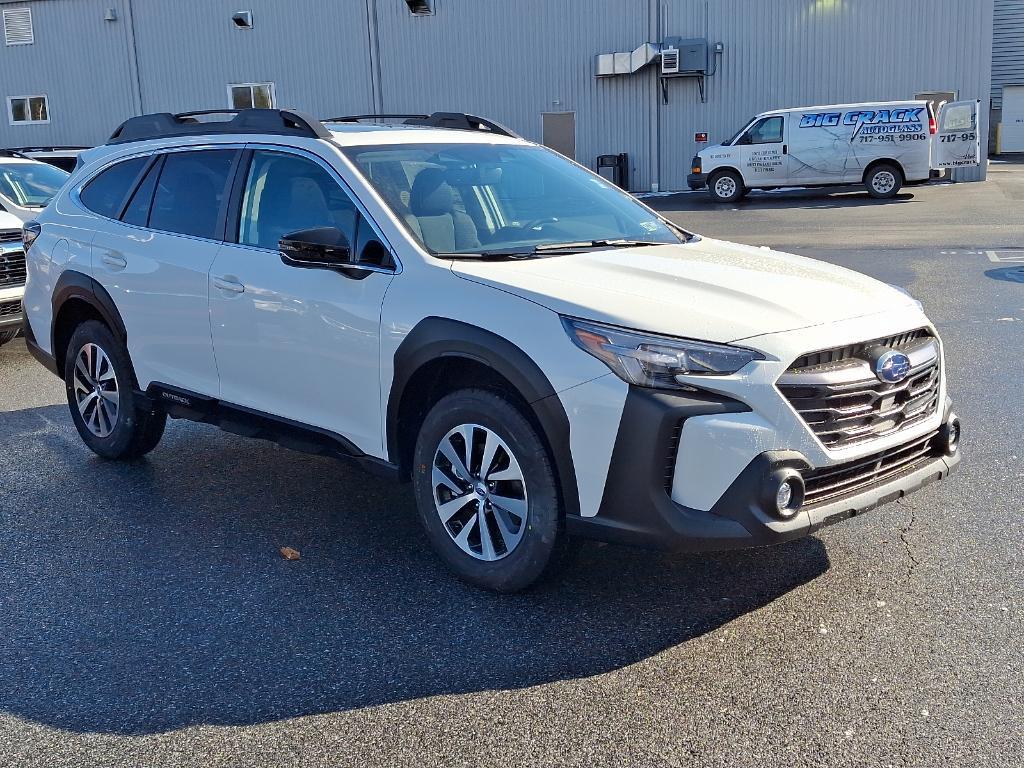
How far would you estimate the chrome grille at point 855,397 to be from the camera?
3.64 metres

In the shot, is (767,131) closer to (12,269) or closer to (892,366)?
(12,269)

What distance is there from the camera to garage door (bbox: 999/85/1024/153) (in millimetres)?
41219

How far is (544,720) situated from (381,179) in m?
2.46

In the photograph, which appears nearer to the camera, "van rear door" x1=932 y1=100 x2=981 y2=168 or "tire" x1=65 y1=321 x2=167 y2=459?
"tire" x1=65 y1=321 x2=167 y2=459


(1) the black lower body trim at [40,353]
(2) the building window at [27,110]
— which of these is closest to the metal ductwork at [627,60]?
(2) the building window at [27,110]

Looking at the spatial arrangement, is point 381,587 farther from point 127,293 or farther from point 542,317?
point 127,293

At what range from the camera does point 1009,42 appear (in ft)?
134

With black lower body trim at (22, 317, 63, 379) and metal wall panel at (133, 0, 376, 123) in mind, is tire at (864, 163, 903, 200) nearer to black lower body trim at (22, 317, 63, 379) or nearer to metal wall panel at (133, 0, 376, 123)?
metal wall panel at (133, 0, 376, 123)

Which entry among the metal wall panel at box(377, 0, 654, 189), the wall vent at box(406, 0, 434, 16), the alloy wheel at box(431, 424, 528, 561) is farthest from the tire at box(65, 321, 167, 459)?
the wall vent at box(406, 0, 434, 16)

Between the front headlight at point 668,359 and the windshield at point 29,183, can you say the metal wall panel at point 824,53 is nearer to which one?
the windshield at point 29,183

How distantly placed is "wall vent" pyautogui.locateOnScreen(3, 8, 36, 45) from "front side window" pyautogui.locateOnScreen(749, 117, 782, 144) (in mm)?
21631

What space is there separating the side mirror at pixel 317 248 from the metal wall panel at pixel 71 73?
97.5 ft

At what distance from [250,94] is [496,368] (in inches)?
1147

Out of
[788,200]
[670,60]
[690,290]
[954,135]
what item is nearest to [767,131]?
[788,200]
